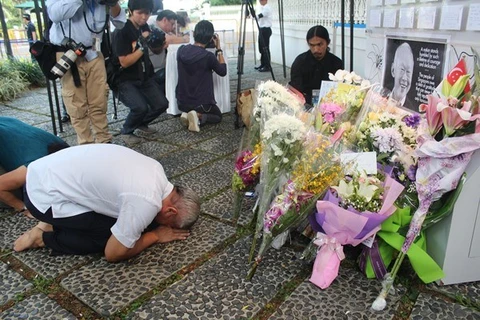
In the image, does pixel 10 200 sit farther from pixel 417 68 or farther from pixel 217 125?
pixel 417 68

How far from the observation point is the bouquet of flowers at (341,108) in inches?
90.3

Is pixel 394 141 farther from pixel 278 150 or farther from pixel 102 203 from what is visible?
pixel 102 203

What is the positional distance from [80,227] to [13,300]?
45cm

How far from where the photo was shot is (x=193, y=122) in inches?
181

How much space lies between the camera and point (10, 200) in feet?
8.52

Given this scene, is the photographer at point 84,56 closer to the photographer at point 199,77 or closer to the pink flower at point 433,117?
the photographer at point 199,77

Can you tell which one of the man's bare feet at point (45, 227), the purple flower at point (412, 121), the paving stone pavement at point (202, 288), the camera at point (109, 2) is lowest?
the paving stone pavement at point (202, 288)

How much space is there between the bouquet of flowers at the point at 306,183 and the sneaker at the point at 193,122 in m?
2.81

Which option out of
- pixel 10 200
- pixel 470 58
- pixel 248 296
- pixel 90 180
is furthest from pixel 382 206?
pixel 10 200

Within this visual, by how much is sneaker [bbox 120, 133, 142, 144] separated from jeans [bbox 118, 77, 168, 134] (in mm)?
43

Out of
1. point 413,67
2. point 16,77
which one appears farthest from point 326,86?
point 16,77

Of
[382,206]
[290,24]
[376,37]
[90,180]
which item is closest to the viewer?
[382,206]

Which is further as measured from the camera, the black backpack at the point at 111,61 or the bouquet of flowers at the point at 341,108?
the black backpack at the point at 111,61

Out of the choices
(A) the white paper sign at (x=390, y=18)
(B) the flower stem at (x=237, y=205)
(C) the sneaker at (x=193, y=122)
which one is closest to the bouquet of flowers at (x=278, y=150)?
(B) the flower stem at (x=237, y=205)
